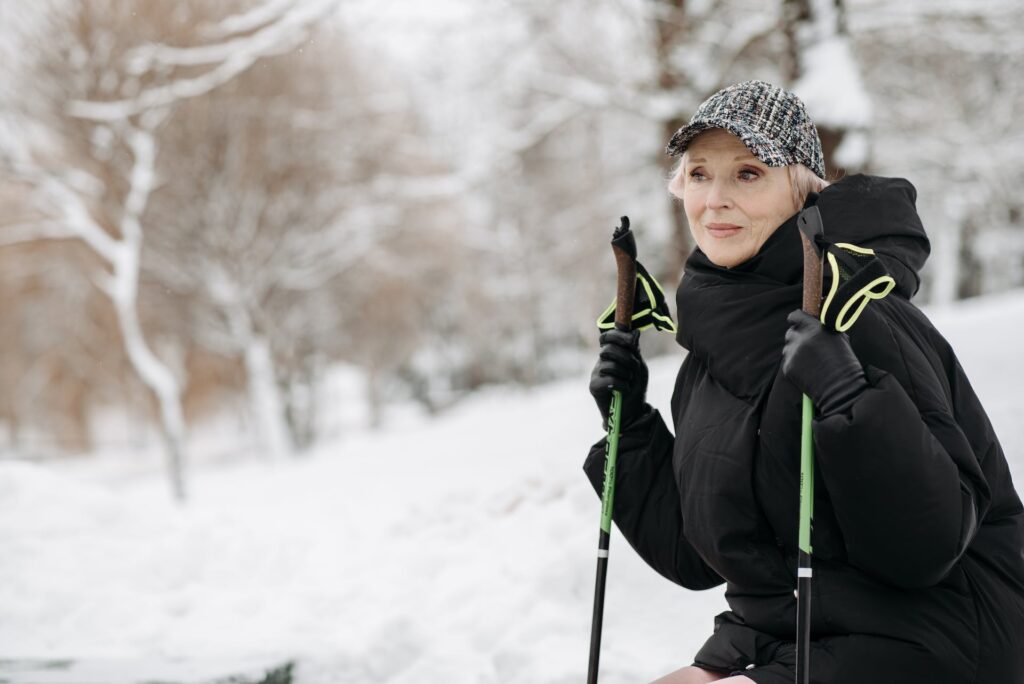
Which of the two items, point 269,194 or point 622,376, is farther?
point 269,194

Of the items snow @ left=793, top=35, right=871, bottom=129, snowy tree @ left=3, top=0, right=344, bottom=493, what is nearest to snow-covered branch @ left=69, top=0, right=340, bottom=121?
snowy tree @ left=3, top=0, right=344, bottom=493

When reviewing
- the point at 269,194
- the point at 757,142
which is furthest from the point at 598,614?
the point at 269,194

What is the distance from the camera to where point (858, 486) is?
1.83 meters

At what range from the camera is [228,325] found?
21.1 m

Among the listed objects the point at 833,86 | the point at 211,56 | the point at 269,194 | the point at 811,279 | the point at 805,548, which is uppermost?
the point at 269,194

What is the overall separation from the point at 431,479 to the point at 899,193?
8010 mm

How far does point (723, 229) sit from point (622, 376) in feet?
1.80

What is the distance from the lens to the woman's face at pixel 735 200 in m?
2.24

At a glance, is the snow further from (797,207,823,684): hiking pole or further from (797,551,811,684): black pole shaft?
(797,551,811,684): black pole shaft

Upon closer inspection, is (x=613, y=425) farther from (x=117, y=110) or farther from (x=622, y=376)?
(x=117, y=110)

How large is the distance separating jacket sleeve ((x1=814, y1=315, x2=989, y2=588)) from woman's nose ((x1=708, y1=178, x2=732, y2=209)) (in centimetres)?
57

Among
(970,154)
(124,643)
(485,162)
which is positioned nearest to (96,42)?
(485,162)

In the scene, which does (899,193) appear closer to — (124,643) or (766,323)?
Answer: (766,323)

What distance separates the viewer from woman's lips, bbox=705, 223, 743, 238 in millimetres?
2270
